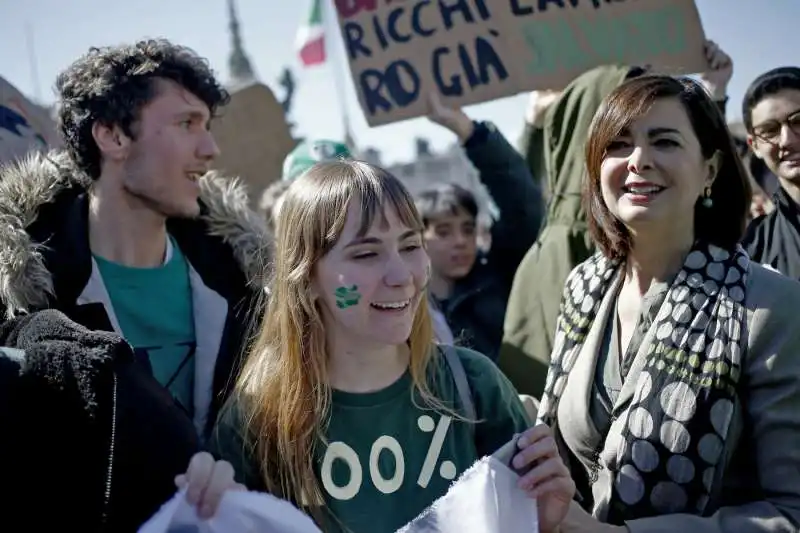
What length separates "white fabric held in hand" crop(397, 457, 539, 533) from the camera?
5.13 feet

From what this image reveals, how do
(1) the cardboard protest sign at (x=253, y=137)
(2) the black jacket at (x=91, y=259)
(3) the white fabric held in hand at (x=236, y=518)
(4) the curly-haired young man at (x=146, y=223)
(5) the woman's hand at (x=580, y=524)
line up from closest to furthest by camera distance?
1. (3) the white fabric held in hand at (x=236, y=518)
2. (5) the woman's hand at (x=580, y=524)
3. (2) the black jacket at (x=91, y=259)
4. (4) the curly-haired young man at (x=146, y=223)
5. (1) the cardboard protest sign at (x=253, y=137)

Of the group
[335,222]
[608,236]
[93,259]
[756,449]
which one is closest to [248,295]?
[93,259]

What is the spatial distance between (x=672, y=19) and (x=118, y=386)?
2557mm

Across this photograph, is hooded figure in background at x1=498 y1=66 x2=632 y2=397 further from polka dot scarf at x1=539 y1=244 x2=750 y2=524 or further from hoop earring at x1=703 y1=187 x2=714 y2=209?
polka dot scarf at x1=539 y1=244 x2=750 y2=524

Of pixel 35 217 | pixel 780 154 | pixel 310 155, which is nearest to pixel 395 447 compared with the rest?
pixel 35 217

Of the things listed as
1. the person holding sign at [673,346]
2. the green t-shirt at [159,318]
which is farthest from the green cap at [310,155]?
the person holding sign at [673,346]

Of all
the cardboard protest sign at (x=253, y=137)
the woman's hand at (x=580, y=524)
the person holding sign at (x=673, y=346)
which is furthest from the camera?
the cardboard protest sign at (x=253, y=137)

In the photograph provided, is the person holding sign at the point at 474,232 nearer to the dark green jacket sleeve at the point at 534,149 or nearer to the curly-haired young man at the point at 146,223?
the dark green jacket sleeve at the point at 534,149

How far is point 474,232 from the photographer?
409cm

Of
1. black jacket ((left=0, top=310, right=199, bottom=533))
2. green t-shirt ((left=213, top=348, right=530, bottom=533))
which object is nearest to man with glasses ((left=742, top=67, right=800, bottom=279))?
green t-shirt ((left=213, top=348, right=530, bottom=533))

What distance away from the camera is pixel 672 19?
10.3 ft

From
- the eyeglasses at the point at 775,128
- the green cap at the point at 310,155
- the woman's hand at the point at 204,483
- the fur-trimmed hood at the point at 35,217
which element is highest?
the green cap at the point at 310,155

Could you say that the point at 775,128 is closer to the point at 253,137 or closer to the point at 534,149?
the point at 534,149

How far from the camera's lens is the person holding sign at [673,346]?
5.95ft
